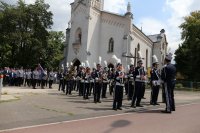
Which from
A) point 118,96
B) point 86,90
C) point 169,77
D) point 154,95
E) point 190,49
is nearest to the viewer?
point 169,77

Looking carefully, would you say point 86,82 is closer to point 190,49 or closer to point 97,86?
point 97,86

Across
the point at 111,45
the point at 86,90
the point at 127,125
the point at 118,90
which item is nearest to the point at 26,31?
the point at 111,45

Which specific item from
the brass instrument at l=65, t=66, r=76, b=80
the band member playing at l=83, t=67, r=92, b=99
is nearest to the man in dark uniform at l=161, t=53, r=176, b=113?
the band member playing at l=83, t=67, r=92, b=99

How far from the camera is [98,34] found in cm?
4809

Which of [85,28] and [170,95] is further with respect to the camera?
[85,28]

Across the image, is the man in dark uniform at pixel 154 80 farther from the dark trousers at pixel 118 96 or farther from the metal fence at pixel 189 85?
the metal fence at pixel 189 85

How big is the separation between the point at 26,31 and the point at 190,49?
85.4 ft

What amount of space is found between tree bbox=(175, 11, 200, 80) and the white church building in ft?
31.1

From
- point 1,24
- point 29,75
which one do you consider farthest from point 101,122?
point 1,24

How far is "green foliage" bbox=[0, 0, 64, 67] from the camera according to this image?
40906 millimetres

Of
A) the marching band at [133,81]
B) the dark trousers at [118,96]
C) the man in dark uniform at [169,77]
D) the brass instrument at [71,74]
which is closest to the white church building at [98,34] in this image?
the brass instrument at [71,74]

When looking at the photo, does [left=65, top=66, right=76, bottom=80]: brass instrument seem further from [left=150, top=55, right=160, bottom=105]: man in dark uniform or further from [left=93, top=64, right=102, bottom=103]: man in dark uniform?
[left=150, top=55, right=160, bottom=105]: man in dark uniform

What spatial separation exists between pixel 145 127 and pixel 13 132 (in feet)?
11.6

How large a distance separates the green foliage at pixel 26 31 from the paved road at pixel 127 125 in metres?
32.2
